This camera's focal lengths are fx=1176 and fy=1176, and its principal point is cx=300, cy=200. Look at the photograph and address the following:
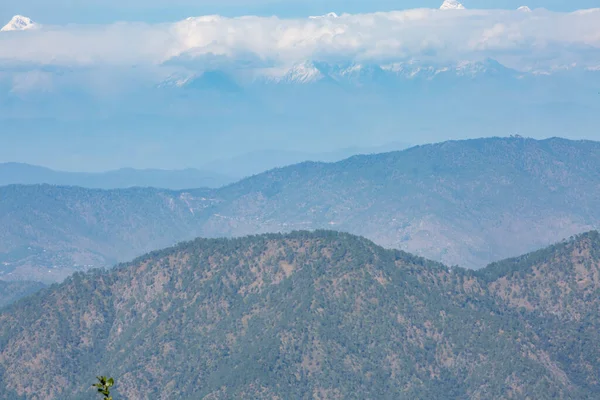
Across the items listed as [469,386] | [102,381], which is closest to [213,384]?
[469,386]

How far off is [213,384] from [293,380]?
43.9 ft

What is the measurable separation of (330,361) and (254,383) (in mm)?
15972

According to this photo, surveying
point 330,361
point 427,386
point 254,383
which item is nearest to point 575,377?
point 427,386

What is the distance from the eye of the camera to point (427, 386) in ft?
653

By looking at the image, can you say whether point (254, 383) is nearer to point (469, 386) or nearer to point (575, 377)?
point (469, 386)

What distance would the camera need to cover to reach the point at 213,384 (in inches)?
7667

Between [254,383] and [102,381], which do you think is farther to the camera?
[254,383]

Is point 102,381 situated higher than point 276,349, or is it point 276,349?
point 102,381

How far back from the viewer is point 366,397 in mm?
193875

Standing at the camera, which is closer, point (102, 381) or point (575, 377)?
point (102, 381)

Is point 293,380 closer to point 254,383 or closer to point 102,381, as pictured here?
point 254,383

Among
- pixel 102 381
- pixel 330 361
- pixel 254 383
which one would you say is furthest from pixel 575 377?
pixel 102 381

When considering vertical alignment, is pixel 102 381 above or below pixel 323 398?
above

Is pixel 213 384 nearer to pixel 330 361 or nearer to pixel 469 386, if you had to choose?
pixel 330 361
